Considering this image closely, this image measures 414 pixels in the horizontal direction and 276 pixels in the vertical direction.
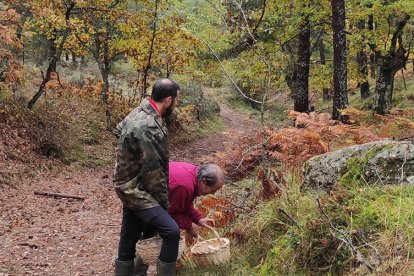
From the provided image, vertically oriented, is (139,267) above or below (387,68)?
below

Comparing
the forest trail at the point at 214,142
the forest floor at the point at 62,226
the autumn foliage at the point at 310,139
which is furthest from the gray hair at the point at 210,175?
the forest trail at the point at 214,142

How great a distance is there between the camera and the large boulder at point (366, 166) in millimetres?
4715

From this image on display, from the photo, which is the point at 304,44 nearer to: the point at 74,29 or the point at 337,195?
the point at 74,29

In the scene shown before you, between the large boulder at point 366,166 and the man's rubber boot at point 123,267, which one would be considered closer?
the man's rubber boot at point 123,267

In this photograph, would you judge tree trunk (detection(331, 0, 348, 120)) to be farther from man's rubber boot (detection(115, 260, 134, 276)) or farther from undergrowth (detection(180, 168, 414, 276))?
man's rubber boot (detection(115, 260, 134, 276))

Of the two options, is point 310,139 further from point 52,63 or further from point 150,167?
point 52,63

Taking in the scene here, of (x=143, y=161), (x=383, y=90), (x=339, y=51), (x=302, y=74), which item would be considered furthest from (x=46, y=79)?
(x=383, y=90)

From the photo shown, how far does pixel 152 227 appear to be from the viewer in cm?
436

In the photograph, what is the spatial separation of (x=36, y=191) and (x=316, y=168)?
6.60 meters

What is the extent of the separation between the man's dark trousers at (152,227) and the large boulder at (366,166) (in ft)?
6.47

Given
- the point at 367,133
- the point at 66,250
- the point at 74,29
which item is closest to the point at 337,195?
the point at 367,133

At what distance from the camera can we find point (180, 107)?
17.8 m

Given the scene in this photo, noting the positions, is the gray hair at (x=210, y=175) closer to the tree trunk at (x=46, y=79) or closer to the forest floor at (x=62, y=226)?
the forest floor at (x=62, y=226)

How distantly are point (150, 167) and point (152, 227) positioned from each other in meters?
0.70
